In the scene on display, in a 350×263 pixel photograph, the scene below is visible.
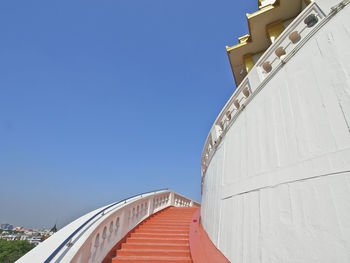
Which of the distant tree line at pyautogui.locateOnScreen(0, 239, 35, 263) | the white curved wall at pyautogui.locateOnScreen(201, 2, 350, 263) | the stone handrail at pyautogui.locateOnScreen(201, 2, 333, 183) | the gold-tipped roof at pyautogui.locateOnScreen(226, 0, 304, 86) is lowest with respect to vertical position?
the distant tree line at pyautogui.locateOnScreen(0, 239, 35, 263)

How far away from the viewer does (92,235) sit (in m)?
2.88

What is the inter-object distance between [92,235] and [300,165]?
3.17 m

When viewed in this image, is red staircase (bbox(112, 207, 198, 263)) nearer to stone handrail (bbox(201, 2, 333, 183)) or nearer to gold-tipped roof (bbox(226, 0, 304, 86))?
stone handrail (bbox(201, 2, 333, 183))

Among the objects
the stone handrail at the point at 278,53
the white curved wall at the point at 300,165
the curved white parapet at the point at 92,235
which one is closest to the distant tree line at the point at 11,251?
the curved white parapet at the point at 92,235

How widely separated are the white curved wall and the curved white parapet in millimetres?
2216

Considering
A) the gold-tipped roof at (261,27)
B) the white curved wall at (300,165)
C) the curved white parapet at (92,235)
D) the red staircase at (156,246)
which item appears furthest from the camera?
the gold-tipped roof at (261,27)

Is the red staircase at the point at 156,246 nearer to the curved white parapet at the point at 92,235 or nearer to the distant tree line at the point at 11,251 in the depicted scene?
the curved white parapet at the point at 92,235

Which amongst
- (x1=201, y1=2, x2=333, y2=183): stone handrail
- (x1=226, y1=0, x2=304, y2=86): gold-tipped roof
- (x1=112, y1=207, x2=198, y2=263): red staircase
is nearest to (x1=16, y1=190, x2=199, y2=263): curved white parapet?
(x1=112, y1=207, x2=198, y2=263): red staircase

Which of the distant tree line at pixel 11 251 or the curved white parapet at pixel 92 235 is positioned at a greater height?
the curved white parapet at pixel 92 235

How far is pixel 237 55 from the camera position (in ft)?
25.9

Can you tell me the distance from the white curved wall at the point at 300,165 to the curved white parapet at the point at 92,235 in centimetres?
222

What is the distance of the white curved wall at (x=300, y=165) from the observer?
1.59m

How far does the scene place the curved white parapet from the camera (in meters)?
1.90

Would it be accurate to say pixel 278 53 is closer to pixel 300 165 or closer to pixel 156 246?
pixel 300 165
